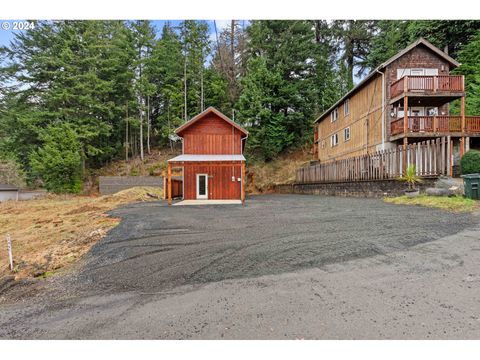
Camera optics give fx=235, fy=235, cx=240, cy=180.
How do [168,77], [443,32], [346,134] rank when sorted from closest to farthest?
1. [443,32]
2. [346,134]
3. [168,77]

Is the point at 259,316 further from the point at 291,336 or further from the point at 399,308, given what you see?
the point at 399,308

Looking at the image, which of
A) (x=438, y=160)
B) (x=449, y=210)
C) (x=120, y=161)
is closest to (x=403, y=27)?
(x=438, y=160)

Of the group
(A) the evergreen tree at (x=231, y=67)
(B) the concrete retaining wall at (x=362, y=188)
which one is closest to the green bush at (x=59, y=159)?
(A) the evergreen tree at (x=231, y=67)

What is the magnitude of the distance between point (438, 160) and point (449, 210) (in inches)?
143

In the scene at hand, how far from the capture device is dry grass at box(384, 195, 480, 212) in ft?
20.3

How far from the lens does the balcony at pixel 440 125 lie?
39.3ft

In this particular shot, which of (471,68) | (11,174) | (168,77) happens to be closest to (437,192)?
(471,68)

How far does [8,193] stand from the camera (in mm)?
21547

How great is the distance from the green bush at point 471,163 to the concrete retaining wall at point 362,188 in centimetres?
153

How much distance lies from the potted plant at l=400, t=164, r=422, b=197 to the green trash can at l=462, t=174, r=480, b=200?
153 cm

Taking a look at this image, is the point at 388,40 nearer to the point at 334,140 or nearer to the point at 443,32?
the point at 443,32

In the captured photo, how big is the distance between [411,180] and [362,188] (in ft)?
10.2

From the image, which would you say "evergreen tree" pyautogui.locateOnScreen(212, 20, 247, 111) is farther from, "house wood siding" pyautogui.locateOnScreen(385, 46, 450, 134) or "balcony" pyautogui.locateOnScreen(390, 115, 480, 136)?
"balcony" pyautogui.locateOnScreen(390, 115, 480, 136)
